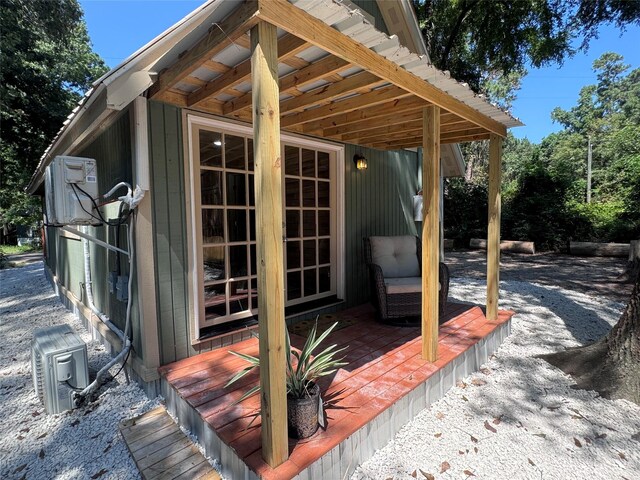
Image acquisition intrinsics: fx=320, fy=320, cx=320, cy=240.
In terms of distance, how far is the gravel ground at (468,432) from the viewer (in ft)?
5.90

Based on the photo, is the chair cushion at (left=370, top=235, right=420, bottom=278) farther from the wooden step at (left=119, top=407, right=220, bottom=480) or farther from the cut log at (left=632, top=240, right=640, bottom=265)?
the cut log at (left=632, top=240, right=640, bottom=265)

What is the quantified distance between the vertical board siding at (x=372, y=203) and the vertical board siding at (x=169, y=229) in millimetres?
2143

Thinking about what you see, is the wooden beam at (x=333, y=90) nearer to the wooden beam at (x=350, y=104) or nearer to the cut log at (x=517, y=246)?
the wooden beam at (x=350, y=104)

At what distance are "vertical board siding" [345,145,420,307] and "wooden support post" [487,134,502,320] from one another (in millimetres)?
1533

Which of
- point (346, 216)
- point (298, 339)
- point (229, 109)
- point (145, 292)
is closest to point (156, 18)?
point (229, 109)

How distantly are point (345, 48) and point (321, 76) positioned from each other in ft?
1.24

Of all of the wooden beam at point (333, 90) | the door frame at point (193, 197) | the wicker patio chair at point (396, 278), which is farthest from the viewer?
the wicker patio chair at point (396, 278)

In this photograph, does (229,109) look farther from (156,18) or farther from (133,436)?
(156,18)

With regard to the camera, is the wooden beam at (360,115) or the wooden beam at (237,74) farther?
the wooden beam at (360,115)

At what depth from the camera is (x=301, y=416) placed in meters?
1.69

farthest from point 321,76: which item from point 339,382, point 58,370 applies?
point 58,370

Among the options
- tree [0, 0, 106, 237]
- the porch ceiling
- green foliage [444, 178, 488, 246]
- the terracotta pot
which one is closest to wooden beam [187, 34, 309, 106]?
the porch ceiling

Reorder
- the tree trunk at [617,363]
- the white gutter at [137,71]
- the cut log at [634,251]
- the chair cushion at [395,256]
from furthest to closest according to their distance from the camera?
1. the cut log at [634,251]
2. the chair cushion at [395,256]
3. the tree trunk at [617,363]
4. the white gutter at [137,71]

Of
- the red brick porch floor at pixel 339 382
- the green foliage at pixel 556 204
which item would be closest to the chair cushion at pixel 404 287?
the red brick porch floor at pixel 339 382
